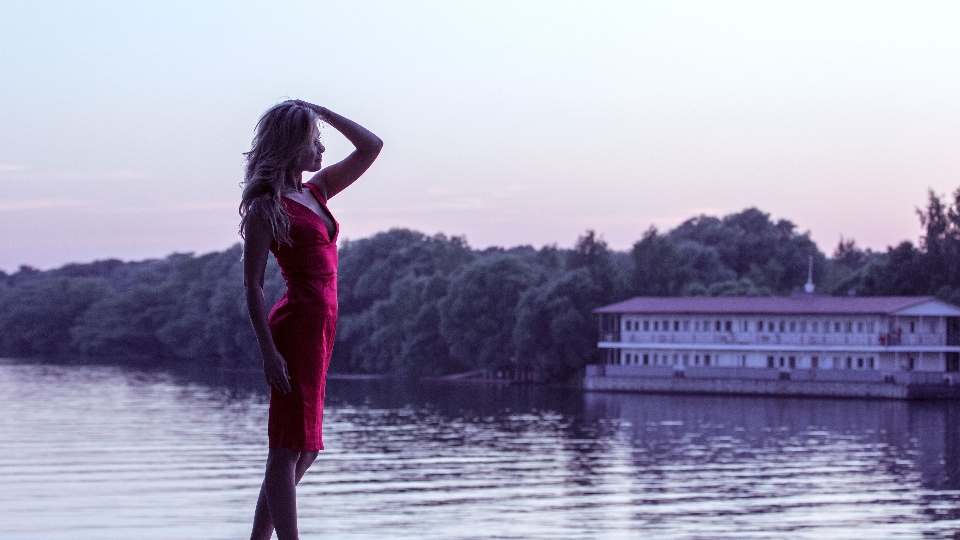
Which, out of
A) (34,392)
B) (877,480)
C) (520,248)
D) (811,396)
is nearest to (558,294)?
(811,396)

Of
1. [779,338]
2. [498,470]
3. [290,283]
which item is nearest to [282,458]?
[290,283]

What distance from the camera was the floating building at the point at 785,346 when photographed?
78812mm

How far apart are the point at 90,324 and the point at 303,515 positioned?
127322 millimetres

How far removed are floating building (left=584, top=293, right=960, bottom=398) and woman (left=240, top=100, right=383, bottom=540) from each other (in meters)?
74.3

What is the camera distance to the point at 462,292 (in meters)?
96.4

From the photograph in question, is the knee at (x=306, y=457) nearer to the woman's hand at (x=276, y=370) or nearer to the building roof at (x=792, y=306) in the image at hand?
the woman's hand at (x=276, y=370)

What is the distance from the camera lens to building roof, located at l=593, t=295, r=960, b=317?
79688 millimetres

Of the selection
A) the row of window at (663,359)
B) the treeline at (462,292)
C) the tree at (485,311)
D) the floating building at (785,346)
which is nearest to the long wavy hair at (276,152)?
the floating building at (785,346)

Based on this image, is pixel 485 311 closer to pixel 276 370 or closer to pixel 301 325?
pixel 301 325

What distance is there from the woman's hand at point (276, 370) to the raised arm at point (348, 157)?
0.74 meters

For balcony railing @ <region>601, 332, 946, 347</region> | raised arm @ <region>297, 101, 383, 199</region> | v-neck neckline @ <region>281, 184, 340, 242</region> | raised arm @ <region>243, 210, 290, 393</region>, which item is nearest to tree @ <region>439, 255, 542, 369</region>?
balcony railing @ <region>601, 332, 946, 347</region>

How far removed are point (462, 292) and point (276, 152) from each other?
3606 inches

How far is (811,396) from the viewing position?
78.1m

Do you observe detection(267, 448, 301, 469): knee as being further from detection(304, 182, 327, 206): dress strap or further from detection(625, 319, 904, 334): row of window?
detection(625, 319, 904, 334): row of window
